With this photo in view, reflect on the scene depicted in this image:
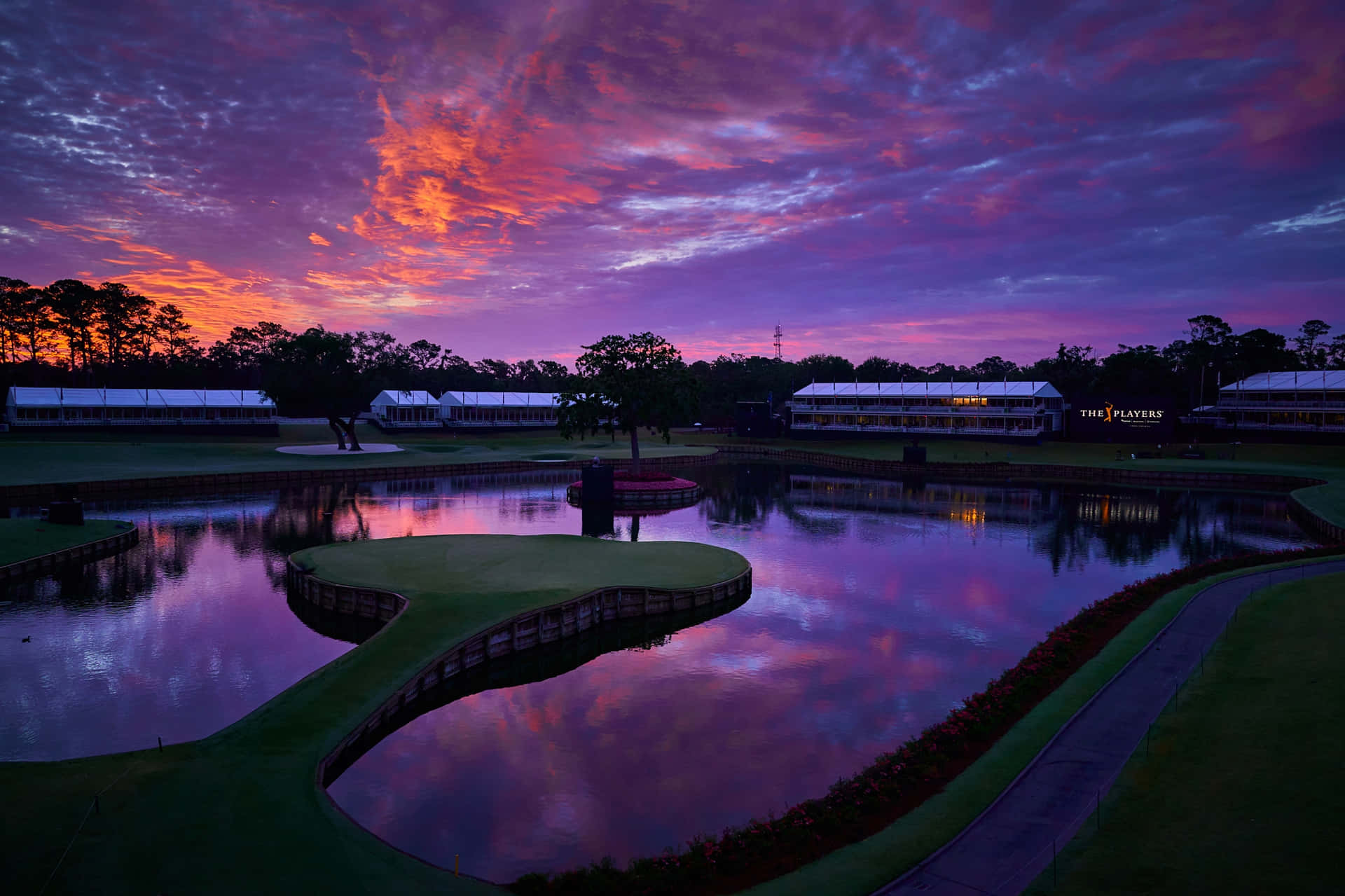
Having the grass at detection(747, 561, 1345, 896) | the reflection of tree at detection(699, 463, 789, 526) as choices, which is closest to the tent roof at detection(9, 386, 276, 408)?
the reflection of tree at detection(699, 463, 789, 526)

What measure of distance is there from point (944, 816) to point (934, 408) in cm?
12282

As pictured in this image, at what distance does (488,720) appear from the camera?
22.3 meters

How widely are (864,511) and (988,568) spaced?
23.1 metres

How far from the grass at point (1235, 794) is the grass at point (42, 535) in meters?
47.7

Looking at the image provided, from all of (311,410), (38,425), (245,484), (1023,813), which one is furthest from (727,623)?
(38,425)

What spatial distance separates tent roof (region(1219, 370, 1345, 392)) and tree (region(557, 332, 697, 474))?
9678 cm

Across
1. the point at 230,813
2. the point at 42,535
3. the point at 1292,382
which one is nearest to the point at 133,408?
the point at 42,535

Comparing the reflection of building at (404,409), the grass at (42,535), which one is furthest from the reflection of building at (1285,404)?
the grass at (42,535)

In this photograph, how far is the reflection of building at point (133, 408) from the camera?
107188mm

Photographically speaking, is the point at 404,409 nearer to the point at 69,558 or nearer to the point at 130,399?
the point at 130,399

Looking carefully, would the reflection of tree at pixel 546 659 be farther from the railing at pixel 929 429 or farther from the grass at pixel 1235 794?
the railing at pixel 929 429

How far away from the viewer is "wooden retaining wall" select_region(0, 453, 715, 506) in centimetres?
6344

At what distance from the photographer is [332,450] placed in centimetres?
10150

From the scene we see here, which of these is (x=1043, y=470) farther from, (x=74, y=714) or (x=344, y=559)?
(x=74, y=714)
